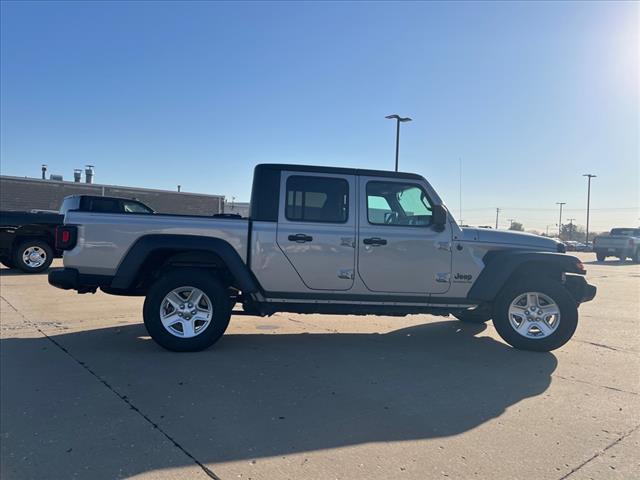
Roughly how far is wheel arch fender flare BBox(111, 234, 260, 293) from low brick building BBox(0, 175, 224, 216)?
23.4 meters

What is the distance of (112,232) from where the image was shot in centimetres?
522

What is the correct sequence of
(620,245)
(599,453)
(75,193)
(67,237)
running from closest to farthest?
(599,453), (67,237), (620,245), (75,193)

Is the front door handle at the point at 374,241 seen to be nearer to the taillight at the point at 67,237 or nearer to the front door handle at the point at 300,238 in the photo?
the front door handle at the point at 300,238

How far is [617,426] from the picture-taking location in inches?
141

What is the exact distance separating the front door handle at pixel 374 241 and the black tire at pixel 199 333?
168 cm

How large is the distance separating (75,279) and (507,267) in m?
4.85

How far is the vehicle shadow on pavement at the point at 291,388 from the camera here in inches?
127

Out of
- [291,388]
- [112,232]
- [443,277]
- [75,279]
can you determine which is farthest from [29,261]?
[443,277]

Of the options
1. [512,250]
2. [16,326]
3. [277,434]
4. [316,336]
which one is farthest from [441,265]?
[16,326]

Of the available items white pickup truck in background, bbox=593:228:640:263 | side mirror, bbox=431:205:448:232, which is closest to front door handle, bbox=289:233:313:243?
side mirror, bbox=431:205:448:232

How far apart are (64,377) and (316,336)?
2938 millimetres

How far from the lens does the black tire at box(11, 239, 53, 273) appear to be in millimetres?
11945

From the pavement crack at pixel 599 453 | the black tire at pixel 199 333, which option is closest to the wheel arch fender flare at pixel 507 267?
the pavement crack at pixel 599 453

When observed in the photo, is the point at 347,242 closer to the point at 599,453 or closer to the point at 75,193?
the point at 599,453
